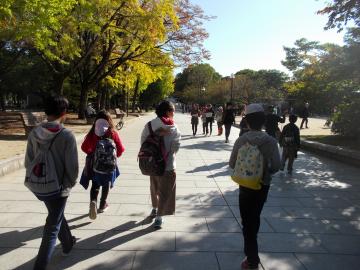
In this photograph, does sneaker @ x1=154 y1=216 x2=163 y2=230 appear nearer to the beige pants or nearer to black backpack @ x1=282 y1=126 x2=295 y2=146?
the beige pants

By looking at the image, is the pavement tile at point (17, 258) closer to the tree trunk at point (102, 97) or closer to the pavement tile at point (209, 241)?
the pavement tile at point (209, 241)

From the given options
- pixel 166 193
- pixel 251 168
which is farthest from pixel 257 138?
pixel 166 193

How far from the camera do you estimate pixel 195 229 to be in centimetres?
532

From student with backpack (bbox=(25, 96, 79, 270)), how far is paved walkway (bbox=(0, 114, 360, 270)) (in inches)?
22.0

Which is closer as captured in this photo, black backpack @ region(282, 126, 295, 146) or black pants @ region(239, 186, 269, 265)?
black pants @ region(239, 186, 269, 265)

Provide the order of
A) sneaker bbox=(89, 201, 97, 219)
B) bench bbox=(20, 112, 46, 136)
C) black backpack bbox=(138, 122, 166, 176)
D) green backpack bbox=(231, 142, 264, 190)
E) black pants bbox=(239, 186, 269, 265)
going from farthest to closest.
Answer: bench bbox=(20, 112, 46, 136)
sneaker bbox=(89, 201, 97, 219)
black backpack bbox=(138, 122, 166, 176)
black pants bbox=(239, 186, 269, 265)
green backpack bbox=(231, 142, 264, 190)

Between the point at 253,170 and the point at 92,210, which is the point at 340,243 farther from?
the point at 92,210

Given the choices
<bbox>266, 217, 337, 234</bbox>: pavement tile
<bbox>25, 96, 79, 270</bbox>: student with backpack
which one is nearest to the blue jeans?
<bbox>25, 96, 79, 270</bbox>: student with backpack

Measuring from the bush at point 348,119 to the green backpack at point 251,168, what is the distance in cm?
1295

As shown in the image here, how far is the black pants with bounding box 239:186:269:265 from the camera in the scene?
4.04 m

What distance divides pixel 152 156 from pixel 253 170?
1.60 m

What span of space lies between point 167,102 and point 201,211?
1.86 metres

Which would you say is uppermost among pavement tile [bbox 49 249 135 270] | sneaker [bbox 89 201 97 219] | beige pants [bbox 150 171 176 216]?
beige pants [bbox 150 171 176 216]

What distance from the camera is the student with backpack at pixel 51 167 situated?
3629 mm
